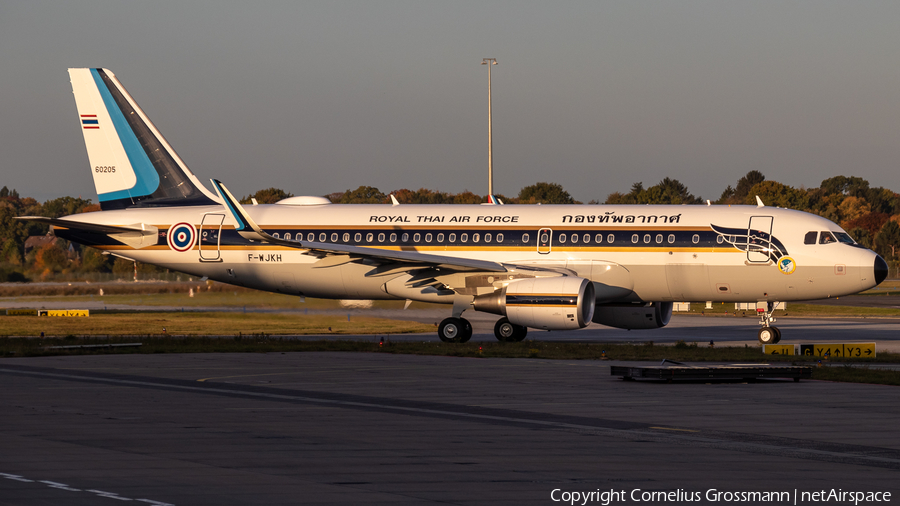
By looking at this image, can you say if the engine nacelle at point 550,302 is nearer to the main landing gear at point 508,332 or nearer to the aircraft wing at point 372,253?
the aircraft wing at point 372,253

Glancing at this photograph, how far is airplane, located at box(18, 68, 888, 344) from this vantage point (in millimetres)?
31125

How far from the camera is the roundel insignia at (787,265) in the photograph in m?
31.2

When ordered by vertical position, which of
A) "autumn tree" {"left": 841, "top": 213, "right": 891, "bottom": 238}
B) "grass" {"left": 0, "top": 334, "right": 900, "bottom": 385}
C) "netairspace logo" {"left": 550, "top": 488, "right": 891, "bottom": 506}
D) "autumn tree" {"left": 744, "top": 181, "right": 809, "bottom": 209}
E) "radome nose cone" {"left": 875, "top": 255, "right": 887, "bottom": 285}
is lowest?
"netairspace logo" {"left": 550, "top": 488, "right": 891, "bottom": 506}

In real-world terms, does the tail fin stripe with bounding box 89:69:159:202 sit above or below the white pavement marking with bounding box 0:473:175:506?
above

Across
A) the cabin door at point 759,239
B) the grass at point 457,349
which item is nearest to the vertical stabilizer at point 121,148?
the grass at point 457,349

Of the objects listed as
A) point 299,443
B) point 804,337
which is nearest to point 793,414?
point 299,443

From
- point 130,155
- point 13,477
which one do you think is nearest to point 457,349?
point 130,155

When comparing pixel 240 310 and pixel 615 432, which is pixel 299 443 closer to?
pixel 615 432

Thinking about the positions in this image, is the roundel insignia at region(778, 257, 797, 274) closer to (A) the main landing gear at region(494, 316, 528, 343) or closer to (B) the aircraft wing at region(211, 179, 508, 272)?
(A) the main landing gear at region(494, 316, 528, 343)

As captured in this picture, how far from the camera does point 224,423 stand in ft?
48.6

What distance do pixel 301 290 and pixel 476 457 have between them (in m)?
23.8

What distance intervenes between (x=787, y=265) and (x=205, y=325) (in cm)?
2188

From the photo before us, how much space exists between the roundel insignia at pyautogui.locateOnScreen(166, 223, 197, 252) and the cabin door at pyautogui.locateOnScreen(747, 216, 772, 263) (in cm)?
1811

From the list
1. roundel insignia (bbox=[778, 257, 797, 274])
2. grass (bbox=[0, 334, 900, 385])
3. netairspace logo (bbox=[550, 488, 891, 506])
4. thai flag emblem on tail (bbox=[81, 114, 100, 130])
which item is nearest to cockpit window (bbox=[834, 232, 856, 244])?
roundel insignia (bbox=[778, 257, 797, 274])
